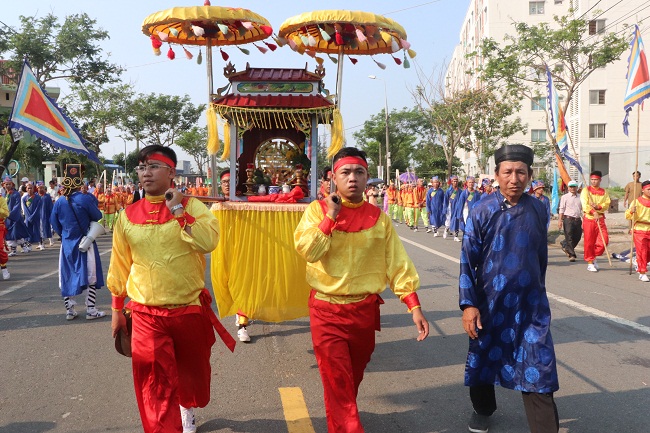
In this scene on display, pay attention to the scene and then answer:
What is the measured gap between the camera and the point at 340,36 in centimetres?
637

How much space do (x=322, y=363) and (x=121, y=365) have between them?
2866 millimetres

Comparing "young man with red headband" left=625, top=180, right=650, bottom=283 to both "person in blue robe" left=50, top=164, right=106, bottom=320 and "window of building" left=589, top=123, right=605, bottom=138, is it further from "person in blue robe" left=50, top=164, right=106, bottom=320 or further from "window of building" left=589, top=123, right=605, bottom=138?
"window of building" left=589, top=123, right=605, bottom=138

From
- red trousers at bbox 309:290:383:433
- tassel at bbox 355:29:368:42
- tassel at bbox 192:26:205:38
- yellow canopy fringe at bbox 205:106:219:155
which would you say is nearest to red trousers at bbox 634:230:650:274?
tassel at bbox 355:29:368:42

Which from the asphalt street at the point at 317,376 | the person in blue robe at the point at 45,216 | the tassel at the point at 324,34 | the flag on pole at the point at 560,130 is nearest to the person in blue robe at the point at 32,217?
the person in blue robe at the point at 45,216

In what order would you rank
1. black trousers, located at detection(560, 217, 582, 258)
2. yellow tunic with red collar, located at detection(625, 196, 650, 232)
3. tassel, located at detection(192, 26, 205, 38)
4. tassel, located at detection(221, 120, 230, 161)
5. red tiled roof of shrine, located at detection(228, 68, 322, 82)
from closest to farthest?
tassel, located at detection(192, 26, 205, 38), red tiled roof of shrine, located at detection(228, 68, 322, 82), tassel, located at detection(221, 120, 230, 161), yellow tunic with red collar, located at detection(625, 196, 650, 232), black trousers, located at detection(560, 217, 582, 258)

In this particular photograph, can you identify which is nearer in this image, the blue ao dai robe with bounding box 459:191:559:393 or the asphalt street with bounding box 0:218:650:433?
the blue ao dai robe with bounding box 459:191:559:393

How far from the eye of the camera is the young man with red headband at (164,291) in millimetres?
3688

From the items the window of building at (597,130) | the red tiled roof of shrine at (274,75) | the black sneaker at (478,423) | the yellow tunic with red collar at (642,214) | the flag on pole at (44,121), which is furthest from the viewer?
the window of building at (597,130)

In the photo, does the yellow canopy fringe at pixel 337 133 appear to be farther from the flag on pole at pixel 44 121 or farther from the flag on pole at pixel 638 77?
the flag on pole at pixel 638 77

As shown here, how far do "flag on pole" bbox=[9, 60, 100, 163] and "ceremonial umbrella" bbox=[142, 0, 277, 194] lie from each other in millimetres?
2252

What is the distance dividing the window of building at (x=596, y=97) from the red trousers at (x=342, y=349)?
41.9 m

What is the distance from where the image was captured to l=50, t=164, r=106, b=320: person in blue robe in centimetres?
789

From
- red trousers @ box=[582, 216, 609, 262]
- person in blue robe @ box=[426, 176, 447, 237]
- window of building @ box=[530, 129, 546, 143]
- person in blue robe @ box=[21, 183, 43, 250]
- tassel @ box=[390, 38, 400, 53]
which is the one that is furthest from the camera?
window of building @ box=[530, 129, 546, 143]

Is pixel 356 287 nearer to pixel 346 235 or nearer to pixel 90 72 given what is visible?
pixel 346 235
